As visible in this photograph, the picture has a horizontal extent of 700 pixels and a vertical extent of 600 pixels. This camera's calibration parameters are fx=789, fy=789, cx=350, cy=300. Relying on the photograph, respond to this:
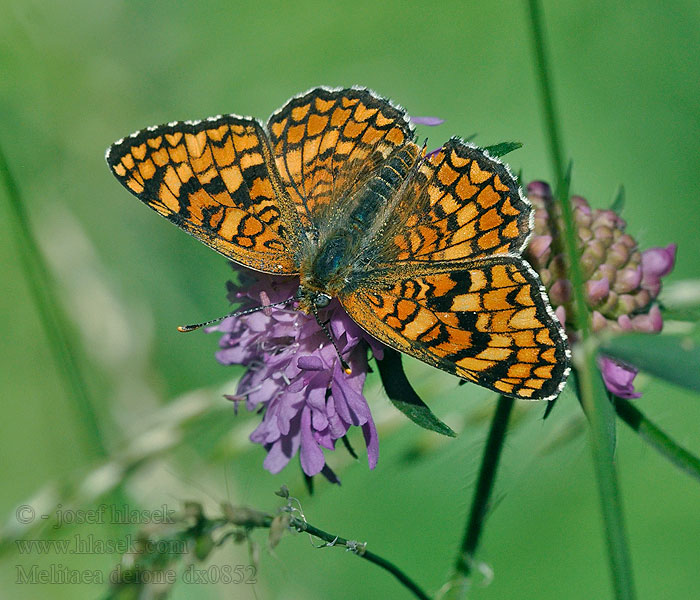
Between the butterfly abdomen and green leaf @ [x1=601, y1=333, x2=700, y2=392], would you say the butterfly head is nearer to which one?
the butterfly abdomen

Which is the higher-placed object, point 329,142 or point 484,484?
point 329,142

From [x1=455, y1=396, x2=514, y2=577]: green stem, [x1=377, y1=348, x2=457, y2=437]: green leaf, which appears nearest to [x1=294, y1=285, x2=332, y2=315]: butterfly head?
[x1=377, y1=348, x2=457, y2=437]: green leaf

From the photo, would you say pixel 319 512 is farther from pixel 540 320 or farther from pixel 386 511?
pixel 540 320

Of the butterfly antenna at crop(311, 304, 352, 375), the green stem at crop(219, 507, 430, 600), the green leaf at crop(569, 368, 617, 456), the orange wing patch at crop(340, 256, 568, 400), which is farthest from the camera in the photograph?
the butterfly antenna at crop(311, 304, 352, 375)

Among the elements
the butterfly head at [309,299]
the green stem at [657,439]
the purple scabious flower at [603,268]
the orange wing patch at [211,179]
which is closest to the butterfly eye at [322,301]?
the butterfly head at [309,299]

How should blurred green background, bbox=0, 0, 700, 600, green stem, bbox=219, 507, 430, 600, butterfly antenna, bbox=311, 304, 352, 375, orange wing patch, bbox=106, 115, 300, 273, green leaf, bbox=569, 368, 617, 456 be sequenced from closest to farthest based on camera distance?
green stem, bbox=219, 507, 430, 600 → green leaf, bbox=569, 368, 617, 456 → butterfly antenna, bbox=311, 304, 352, 375 → orange wing patch, bbox=106, 115, 300, 273 → blurred green background, bbox=0, 0, 700, 600

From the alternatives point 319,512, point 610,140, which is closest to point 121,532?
point 319,512

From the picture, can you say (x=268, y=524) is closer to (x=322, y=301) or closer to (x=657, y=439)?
(x=322, y=301)

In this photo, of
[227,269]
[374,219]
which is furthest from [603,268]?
[227,269]

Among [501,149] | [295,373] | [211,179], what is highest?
[501,149]

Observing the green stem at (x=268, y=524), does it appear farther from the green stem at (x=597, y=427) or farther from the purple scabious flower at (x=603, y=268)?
the purple scabious flower at (x=603, y=268)
